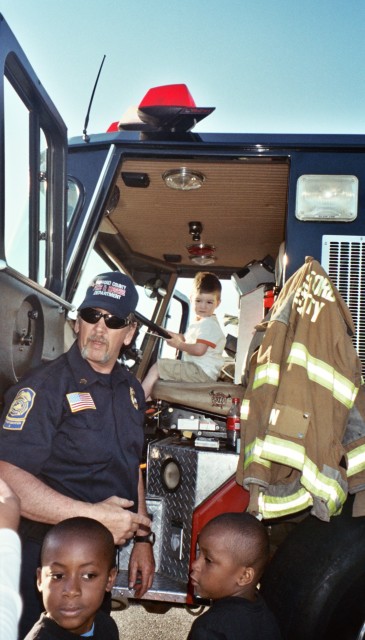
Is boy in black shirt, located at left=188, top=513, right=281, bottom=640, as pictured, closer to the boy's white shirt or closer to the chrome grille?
the chrome grille

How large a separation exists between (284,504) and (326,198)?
145 centimetres

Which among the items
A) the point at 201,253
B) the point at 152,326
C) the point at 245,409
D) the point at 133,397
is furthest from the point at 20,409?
the point at 201,253

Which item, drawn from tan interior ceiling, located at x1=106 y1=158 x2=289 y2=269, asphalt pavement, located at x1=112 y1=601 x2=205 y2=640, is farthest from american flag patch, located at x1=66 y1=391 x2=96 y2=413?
asphalt pavement, located at x1=112 y1=601 x2=205 y2=640

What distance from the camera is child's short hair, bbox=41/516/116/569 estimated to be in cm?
186

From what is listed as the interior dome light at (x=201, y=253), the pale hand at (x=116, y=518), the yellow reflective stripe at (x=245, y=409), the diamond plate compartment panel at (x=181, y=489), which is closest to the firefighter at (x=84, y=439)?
the pale hand at (x=116, y=518)

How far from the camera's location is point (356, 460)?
2.27 metres

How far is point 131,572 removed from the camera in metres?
2.51

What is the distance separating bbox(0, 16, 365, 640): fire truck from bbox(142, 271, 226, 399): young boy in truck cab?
10.0 inches

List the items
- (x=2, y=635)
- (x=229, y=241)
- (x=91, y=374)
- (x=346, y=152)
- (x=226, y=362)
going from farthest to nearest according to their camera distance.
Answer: (x=229, y=241)
(x=226, y=362)
(x=346, y=152)
(x=91, y=374)
(x=2, y=635)

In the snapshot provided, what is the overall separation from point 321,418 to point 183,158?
1523 mm

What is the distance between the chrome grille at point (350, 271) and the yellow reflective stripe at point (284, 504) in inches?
32.7

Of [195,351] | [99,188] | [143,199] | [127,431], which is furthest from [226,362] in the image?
[127,431]

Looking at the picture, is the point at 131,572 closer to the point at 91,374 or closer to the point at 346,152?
the point at 91,374

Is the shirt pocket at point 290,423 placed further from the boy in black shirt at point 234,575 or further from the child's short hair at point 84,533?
the child's short hair at point 84,533
